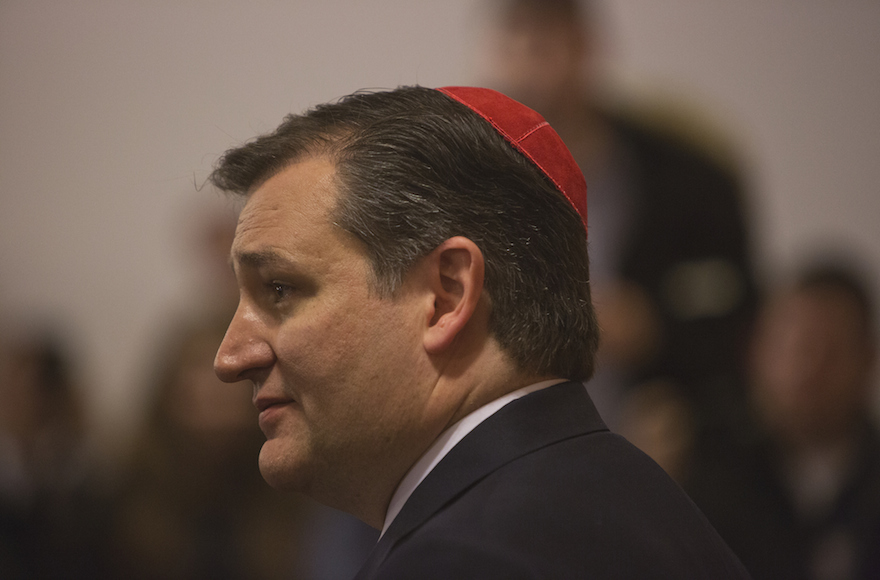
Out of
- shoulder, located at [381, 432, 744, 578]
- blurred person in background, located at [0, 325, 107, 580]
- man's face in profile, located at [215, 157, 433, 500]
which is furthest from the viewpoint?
blurred person in background, located at [0, 325, 107, 580]

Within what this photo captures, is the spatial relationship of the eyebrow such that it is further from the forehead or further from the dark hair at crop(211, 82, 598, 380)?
the dark hair at crop(211, 82, 598, 380)

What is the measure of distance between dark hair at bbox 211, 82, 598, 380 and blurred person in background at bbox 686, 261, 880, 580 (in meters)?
2.44

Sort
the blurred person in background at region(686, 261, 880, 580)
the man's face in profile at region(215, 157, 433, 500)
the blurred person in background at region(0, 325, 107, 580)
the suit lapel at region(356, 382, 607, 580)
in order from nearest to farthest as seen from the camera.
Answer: the suit lapel at region(356, 382, 607, 580) < the man's face in profile at region(215, 157, 433, 500) < the blurred person in background at region(686, 261, 880, 580) < the blurred person in background at region(0, 325, 107, 580)

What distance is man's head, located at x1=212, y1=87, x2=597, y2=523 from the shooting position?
4.83 ft

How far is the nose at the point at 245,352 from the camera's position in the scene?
5.18ft

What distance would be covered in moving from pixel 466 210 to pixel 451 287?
0.47 feet

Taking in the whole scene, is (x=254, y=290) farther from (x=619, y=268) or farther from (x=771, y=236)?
(x=771, y=236)

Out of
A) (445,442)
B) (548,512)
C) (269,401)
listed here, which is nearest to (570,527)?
(548,512)

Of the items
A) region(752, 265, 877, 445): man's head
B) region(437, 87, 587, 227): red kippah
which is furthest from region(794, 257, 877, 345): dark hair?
region(437, 87, 587, 227): red kippah

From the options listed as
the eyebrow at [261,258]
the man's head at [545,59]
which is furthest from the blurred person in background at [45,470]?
the eyebrow at [261,258]

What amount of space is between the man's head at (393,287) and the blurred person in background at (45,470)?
9.13 ft

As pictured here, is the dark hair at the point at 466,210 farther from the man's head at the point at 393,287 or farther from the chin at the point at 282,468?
the chin at the point at 282,468

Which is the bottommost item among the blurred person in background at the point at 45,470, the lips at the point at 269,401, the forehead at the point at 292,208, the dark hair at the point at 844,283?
the blurred person in background at the point at 45,470

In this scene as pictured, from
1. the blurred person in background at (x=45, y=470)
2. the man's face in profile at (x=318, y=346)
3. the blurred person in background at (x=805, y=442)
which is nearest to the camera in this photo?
the man's face in profile at (x=318, y=346)
